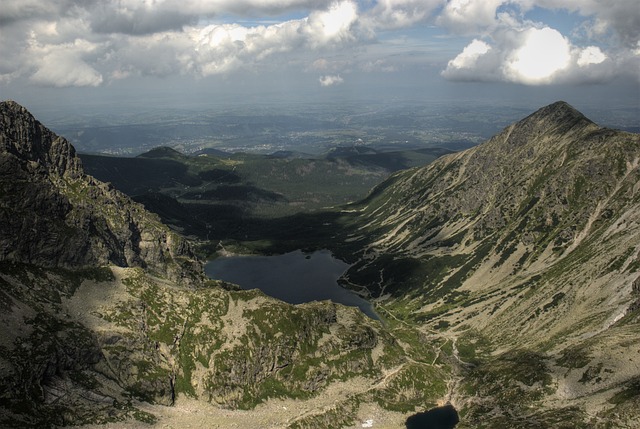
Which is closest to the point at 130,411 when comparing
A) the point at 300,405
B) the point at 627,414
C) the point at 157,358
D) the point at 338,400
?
the point at 157,358

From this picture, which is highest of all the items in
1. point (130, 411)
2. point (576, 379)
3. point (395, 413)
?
point (130, 411)

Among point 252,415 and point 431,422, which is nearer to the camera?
point 252,415

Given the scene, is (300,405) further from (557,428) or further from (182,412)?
(557,428)

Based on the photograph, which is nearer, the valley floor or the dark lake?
the valley floor

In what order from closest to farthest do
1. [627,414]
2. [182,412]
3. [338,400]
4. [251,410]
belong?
[627,414] → [182,412] → [251,410] → [338,400]

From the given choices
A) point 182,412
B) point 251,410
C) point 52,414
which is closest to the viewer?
point 52,414

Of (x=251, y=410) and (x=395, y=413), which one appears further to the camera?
(x=395, y=413)

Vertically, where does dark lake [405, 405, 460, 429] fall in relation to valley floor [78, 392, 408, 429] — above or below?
below

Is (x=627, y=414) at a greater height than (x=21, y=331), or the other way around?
(x=21, y=331)

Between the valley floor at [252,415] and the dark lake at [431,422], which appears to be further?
the dark lake at [431,422]

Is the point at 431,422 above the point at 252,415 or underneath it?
underneath

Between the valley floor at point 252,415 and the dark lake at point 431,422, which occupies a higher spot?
the valley floor at point 252,415
